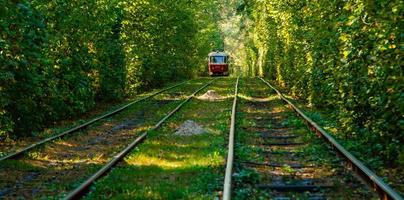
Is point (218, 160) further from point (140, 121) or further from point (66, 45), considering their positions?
point (66, 45)

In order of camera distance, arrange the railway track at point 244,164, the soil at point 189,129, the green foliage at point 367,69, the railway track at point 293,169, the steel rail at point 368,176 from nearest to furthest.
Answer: the steel rail at point 368,176 < the railway track at point 293,169 < the railway track at point 244,164 < the green foliage at point 367,69 < the soil at point 189,129

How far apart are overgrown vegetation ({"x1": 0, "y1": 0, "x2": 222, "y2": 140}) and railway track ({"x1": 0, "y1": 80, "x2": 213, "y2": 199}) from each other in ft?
4.03

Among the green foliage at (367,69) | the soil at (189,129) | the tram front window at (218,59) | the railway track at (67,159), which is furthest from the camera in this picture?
the tram front window at (218,59)

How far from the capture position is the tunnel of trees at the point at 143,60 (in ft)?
29.9

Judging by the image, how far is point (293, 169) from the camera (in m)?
8.79

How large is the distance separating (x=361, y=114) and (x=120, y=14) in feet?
47.4

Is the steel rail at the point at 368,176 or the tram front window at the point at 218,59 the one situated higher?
the tram front window at the point at 218,59

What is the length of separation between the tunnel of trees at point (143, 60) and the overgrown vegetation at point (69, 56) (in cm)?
3

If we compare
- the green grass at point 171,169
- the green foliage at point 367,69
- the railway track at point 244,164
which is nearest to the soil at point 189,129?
the green grass at point 171,169

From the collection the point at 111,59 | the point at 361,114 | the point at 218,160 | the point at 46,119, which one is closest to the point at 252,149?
the point at 218,160

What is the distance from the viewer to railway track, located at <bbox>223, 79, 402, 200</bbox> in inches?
282

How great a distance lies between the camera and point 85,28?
18.1 metres

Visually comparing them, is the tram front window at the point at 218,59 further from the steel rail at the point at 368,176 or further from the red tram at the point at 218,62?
the steel rail at the point at 368,176

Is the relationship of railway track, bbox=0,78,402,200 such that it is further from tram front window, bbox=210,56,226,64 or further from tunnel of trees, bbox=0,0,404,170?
tram front window, bbox=210,56,226,64
